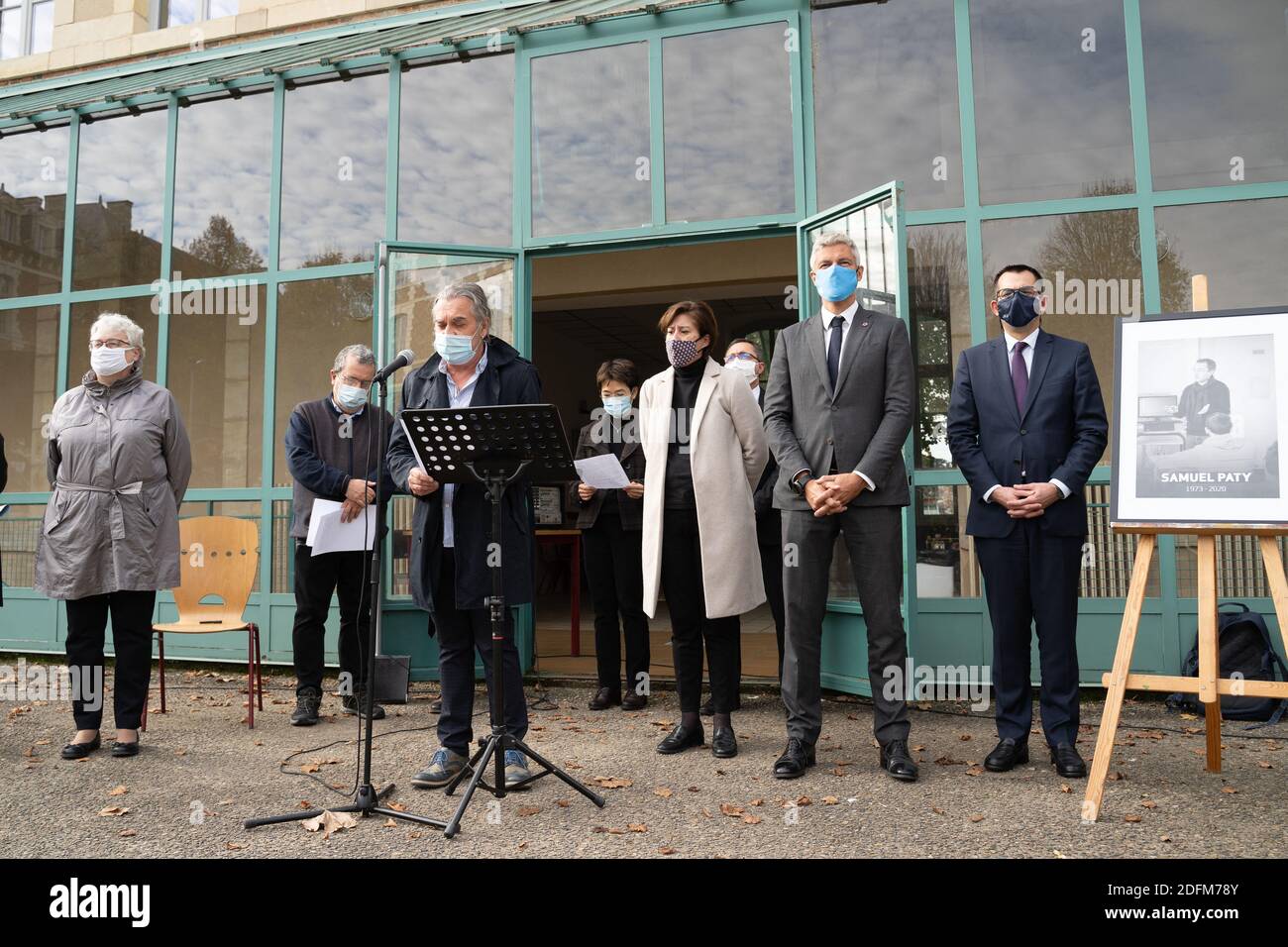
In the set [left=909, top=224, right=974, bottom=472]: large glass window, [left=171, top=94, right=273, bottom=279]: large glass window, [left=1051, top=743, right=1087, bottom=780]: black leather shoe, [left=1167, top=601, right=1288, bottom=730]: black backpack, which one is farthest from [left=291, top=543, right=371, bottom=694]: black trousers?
[left=1167, top=601, right=1288, bottom=730]: black backpack

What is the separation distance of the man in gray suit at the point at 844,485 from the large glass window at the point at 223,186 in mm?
4764

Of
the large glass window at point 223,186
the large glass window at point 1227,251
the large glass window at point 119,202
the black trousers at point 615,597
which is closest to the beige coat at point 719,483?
the black trousers at point 615,597

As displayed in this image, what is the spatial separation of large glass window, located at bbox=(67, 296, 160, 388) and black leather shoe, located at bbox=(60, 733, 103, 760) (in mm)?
3550

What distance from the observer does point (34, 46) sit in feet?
28.8

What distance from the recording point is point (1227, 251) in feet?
17.6

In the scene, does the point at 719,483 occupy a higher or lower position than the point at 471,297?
A: lower

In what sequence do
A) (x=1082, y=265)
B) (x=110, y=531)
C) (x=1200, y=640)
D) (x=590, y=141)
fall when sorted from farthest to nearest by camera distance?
1. (x=590, y=141)
2. (x=1082, y=265)
3. (x=110, y=531)
4. (x=1200, y=640)

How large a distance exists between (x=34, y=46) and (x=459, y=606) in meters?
8.51

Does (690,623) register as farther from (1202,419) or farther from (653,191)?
(653,191)

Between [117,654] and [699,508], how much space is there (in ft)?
9.41

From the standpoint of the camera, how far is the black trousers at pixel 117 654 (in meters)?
4.40

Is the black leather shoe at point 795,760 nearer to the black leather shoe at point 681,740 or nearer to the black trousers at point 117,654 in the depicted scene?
the black leather shoe at point 681,740

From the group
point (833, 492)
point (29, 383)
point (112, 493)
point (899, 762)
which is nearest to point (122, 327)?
point (112, 493)

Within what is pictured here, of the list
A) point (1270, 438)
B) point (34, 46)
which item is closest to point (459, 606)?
point (1270, 438)
